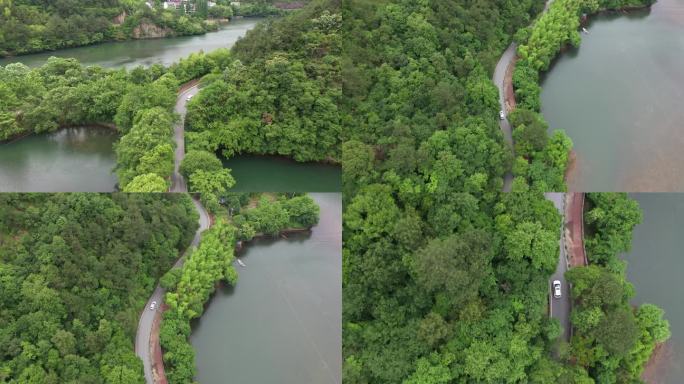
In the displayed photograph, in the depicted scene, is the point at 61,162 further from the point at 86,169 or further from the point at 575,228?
the point at 575,228

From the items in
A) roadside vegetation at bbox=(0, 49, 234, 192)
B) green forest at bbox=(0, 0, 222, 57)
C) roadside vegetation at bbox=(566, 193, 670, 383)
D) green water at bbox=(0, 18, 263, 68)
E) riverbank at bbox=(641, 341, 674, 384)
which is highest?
green forest at bbox=(0, 0, 222, 57)

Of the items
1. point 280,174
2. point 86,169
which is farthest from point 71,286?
point 280,174

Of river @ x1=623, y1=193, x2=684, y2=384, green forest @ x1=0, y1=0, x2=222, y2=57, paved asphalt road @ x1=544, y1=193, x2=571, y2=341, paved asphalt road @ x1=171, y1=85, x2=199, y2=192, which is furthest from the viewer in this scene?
green forest @ x1=0, y1=0, x2=222, y2=57

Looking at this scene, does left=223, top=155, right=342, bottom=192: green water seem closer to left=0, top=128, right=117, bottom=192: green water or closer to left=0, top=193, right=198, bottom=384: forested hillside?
left=0, top=193, right=198, bottom=384: forested hillside

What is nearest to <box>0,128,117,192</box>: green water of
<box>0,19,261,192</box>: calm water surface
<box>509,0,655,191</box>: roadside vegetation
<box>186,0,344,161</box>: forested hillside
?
<box>0,19,261,192</box>: calm water surface

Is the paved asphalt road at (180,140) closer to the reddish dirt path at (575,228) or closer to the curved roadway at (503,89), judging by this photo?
the curved roadway at (503,89)
